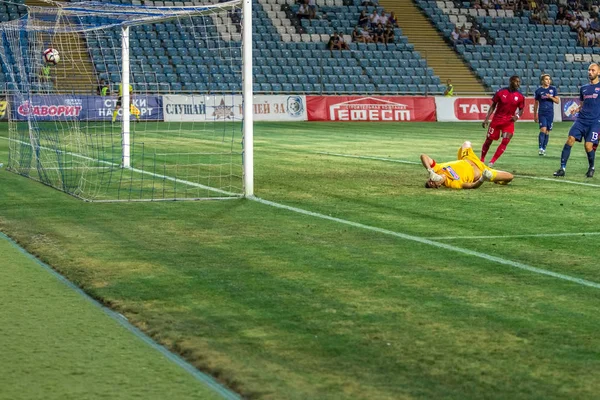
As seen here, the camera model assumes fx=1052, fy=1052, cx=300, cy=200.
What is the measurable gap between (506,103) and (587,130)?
2.65 metres

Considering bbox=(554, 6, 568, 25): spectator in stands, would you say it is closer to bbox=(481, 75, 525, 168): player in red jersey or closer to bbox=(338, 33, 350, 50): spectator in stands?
bbox=(338, 33, 350, 50): spectator in stands

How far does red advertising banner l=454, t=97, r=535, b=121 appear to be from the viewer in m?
42.6

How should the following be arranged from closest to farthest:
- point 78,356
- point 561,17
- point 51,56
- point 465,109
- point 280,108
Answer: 1. point 78,356
2. point 51,56
3. point 280,108
4. point 465,109
5. point 561,17

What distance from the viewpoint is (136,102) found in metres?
35.7

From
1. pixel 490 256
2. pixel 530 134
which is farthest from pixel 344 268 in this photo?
pixel 530 134

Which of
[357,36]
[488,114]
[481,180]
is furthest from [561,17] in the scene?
[481,180]

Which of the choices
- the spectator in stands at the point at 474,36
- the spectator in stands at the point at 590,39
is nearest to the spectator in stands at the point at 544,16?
the spectator in stands at the point at 590,39

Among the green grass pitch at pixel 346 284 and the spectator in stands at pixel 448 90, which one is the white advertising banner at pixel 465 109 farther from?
the green grass pitch at pixel 346 284

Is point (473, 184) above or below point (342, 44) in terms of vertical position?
below

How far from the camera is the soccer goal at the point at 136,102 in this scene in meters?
15.5

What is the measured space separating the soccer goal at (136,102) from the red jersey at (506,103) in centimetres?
503

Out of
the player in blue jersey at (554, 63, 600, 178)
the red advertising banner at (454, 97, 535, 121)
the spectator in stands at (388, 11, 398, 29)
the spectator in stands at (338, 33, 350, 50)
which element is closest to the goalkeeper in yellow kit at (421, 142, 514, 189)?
the player in blue jersey at (554, 63, 600, 178)

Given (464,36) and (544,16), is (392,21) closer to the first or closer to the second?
(464,36)

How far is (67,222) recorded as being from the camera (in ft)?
38.2
